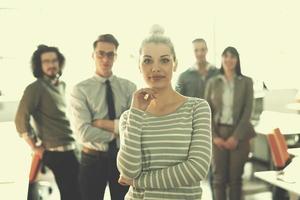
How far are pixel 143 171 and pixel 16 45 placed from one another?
6.55 feet

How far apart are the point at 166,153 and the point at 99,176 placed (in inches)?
45.3

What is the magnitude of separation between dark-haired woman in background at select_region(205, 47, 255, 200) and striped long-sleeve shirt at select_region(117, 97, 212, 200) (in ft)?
5.68

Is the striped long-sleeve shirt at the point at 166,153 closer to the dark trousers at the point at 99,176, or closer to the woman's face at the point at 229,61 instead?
the dark trousers at the point at 99,176

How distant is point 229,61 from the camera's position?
312cm

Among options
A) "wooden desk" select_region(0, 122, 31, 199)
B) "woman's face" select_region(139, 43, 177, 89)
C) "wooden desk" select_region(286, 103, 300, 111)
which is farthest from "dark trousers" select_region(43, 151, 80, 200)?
"wooden desk" select_region(286, 103, 300, 111)

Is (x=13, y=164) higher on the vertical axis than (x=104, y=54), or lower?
lower

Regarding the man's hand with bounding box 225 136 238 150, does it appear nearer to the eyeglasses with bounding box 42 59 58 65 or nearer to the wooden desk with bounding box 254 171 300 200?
the wooden desk with bounding box 254 171 300 200

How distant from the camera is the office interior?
2900 mm

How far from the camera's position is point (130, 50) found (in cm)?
302

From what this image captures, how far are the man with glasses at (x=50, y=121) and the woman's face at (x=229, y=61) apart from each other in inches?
51.6

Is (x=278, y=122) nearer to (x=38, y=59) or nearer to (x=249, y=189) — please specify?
(x=249, y=189)

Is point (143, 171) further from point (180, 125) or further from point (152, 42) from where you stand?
point (152, 42)

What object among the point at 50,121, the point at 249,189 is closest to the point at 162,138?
the point at 50,121

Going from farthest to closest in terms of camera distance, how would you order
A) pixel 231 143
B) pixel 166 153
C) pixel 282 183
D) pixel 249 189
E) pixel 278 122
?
pixel 278 122 < pixel 249 189 < pixel 231 143 < pixel 282 183 < pixel 166 153
